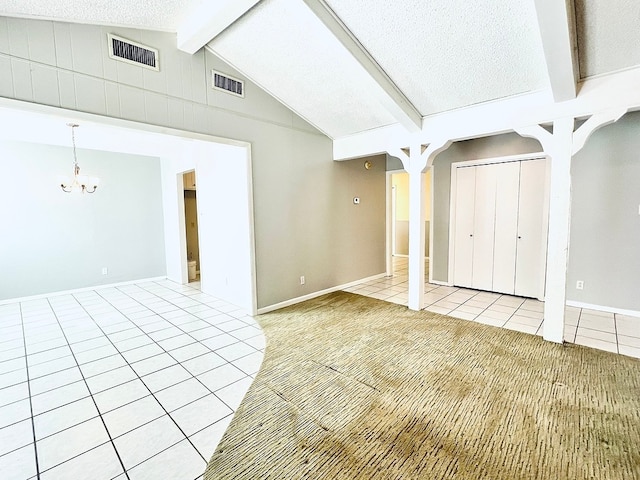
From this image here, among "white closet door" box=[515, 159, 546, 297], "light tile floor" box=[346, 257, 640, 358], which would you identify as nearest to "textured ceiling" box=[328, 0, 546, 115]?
"white closet door" box=[515, 159, 546, 297]

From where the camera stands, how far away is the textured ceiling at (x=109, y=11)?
224 cm

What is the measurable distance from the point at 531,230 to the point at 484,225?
25.4 inches

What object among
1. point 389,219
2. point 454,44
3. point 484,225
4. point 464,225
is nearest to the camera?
point 454,44

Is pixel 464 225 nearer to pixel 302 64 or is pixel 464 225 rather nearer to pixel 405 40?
pixel 405 40

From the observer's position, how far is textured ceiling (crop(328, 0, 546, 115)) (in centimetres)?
236

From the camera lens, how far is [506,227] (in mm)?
4652

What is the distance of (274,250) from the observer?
418 centimetres

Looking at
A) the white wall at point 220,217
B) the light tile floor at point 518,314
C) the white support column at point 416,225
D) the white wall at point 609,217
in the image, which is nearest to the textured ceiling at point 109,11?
the white wall at point 220,217

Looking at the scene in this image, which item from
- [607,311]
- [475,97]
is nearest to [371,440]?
[475,97]

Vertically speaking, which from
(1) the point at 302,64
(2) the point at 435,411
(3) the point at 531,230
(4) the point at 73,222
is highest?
(1) the point at 302,64

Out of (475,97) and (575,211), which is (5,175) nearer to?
(475,97)

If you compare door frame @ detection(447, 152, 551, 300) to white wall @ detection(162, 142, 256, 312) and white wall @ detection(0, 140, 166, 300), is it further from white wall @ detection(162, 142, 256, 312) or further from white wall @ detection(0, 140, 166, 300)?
white wall @ detection(0, 140, 166, 300)

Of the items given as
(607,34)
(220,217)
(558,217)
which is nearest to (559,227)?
(558,217)

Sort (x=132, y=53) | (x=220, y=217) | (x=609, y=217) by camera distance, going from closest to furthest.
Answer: (x=132, y=53) < (x=609, y=217) < (x=220, y=217)
